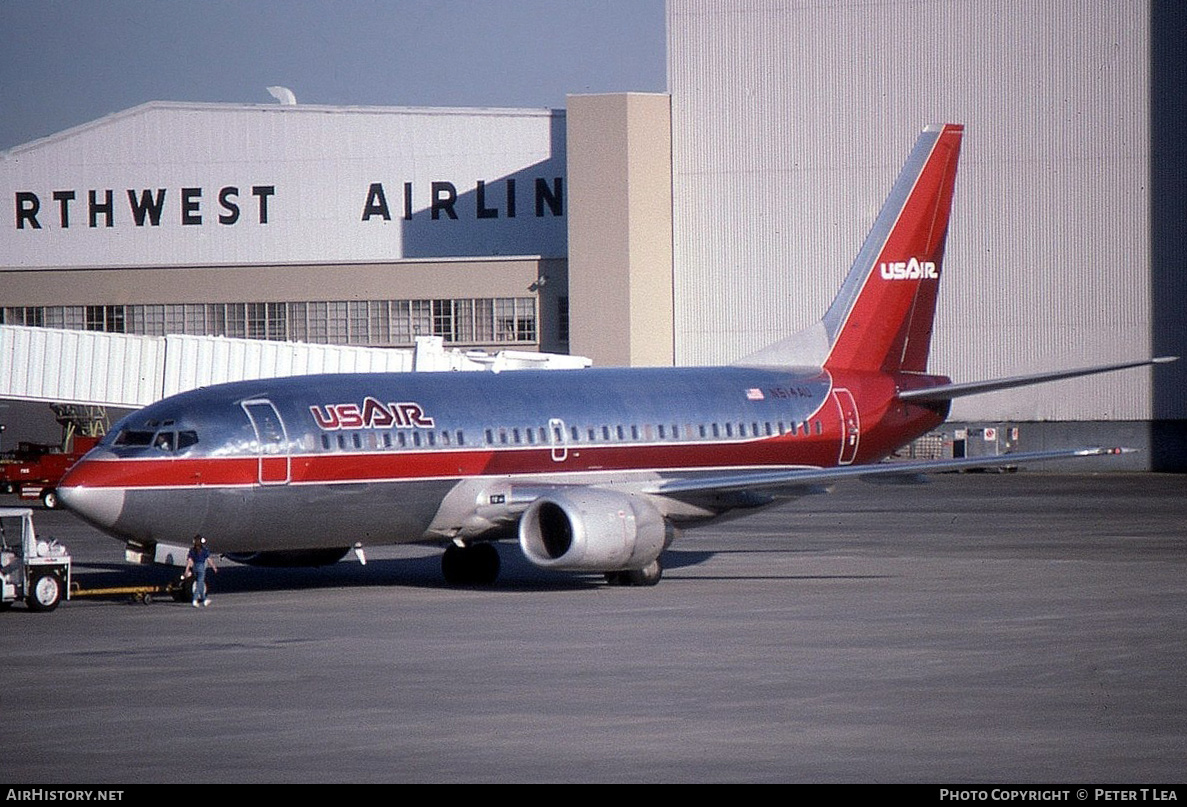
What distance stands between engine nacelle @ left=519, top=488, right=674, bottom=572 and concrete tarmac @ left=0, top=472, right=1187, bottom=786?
0.66m

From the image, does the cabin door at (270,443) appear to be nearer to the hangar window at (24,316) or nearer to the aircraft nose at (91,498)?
the aircraft nose at (91,498)

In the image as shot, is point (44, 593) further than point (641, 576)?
No

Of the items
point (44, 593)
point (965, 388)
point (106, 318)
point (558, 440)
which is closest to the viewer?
point (44, 593)

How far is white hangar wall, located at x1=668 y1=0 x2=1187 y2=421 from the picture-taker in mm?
80562

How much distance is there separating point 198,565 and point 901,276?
17275 mm

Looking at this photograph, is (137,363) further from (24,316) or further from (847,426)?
(847,426)

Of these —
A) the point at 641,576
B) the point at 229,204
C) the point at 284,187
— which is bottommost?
the point at 641,576

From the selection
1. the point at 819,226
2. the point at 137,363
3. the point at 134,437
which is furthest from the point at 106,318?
the point at 134,437

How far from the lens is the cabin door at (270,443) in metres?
31.2

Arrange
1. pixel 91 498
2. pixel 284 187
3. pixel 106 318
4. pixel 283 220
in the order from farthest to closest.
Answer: pixel 283 220 → pixel 284 187 → pixel 106 318 → pixel 91 498

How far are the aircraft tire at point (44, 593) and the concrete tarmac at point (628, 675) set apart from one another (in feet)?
1.20

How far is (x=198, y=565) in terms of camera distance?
100 feet

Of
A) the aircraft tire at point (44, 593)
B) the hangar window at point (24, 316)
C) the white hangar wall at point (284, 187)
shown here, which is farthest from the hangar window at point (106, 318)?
the aircraft tire at point (44, 593)

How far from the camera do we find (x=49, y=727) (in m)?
18.6
